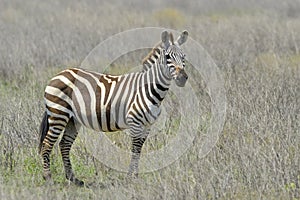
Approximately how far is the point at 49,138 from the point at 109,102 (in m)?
0.70

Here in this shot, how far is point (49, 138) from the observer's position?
592 centimetres

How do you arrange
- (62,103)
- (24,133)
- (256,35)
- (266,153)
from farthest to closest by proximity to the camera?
(256,35), (24,133), (62,103), (266,153)

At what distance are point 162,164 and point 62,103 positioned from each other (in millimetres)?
1163

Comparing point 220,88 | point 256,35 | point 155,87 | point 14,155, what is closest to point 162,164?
point 155,87

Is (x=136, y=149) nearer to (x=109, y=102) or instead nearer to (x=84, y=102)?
(x=109, y=102)

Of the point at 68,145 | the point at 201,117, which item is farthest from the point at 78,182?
the point at 201,117

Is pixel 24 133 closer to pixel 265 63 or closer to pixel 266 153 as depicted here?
pixel 266 153

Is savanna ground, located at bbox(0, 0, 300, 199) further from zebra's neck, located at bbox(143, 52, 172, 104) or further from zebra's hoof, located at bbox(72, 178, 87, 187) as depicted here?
zebra's neck, located at bbox(143, 52, 172, 104)

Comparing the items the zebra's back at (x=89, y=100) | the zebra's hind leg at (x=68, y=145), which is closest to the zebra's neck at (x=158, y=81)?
the zebra's back at (x=89, y=100)

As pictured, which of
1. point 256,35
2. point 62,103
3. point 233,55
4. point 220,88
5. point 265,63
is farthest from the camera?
point 256,35

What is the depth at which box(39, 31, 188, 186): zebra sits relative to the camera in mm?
5766

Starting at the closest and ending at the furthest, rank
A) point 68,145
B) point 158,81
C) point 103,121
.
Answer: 1. point 158,81
2. point 103,121
3. point 68,145

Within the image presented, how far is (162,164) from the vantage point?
19.0ft

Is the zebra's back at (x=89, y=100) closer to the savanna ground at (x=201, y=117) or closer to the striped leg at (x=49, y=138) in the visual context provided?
the striped leg at (x=49, y=138)
